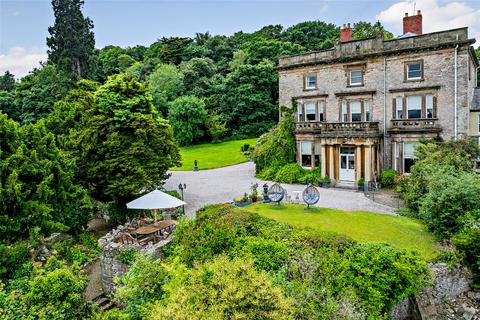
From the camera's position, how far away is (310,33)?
7612cm

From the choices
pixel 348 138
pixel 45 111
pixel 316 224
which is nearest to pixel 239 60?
pixel 45 111

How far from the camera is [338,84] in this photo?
96.1ft

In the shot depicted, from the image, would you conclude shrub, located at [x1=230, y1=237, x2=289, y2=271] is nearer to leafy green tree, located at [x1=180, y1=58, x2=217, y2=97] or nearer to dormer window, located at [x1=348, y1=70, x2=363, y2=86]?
dormer window, located at [x1=348, y1=70, x2=363, y2=86]

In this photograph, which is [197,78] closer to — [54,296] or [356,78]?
[356,78]

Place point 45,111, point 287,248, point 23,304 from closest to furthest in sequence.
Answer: point 23,304 < point 287,248 < point 45,111

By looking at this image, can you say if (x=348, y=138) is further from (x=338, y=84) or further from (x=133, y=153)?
(x=133, y=153)

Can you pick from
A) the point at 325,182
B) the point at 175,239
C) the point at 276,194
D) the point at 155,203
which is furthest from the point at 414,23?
the point at 175,239

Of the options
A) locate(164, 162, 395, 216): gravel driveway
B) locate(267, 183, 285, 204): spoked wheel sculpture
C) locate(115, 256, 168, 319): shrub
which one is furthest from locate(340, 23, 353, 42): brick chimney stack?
locate(115, 256, 168, 319): shrub

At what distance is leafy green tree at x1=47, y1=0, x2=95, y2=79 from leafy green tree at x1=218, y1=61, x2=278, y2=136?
22271mm

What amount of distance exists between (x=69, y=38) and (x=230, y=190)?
38.2 m

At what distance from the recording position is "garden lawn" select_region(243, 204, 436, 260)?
596 inches

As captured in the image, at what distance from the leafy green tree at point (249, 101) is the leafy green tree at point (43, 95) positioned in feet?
78.4

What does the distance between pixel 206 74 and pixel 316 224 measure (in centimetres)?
5369

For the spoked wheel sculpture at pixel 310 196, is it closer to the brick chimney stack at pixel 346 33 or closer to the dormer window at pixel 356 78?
the dormer window at pixel 356 78
